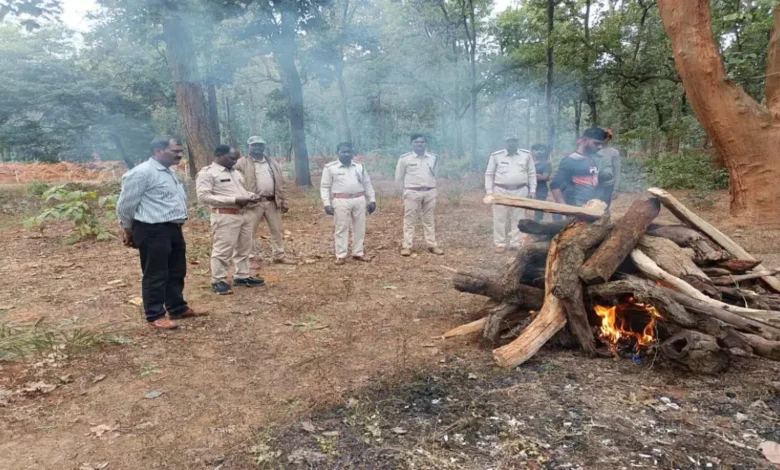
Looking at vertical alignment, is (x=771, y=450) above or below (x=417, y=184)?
below

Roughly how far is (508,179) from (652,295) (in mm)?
3784

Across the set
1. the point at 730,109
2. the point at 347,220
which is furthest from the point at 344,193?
the point at 730,109

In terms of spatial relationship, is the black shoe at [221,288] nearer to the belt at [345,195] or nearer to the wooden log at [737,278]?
the belt at [345,195]

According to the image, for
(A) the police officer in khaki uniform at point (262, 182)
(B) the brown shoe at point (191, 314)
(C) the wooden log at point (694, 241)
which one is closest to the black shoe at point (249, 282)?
(A) the police officer in khaki uniform at point (262, 182)

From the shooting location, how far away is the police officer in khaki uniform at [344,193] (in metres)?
6.46

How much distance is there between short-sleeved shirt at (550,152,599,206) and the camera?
5.32 meters

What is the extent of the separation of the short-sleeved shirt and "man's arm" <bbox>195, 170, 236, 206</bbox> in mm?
3772

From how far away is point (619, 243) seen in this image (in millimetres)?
3564

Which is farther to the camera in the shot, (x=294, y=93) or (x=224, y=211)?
(x=294, y=93)

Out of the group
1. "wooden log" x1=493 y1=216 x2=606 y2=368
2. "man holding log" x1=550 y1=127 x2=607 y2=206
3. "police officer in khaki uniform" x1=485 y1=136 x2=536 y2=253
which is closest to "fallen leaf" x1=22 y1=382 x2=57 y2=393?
"wooden log" x1=493 y1=216 x2=606 y2=368

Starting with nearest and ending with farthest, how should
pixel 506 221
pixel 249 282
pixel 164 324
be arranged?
pixel 164 324 < pixel 249 282 < pixel 506 221

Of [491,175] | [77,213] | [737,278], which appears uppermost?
[491,175]

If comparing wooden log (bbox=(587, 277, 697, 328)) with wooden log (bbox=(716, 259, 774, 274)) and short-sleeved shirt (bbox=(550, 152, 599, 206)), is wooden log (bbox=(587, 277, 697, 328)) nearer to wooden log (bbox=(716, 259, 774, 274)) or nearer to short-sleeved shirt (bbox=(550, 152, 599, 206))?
wooden log (bbox=(716, 259, 774, 274))

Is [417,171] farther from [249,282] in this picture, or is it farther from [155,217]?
[155,217]
